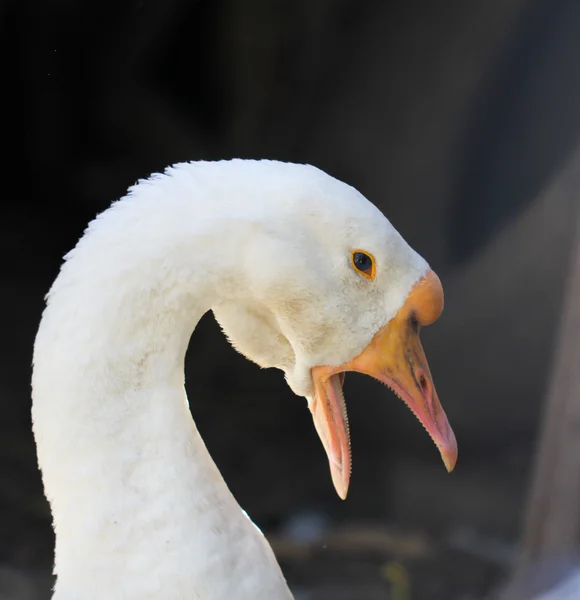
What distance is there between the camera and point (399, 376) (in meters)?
1.55

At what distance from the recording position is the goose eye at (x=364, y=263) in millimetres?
1422

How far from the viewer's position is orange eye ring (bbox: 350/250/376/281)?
142 centimetres

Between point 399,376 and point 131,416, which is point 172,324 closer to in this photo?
point 131,416

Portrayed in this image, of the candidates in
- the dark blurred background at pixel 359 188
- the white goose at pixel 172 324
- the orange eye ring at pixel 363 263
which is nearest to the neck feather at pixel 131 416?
the white goose at pixel 172 324

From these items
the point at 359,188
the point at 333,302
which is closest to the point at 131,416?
the point at 333,302

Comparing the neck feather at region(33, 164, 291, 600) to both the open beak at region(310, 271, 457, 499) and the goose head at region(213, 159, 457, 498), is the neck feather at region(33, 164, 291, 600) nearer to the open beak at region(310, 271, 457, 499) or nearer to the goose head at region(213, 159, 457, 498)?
the goose head at region(213, 159, 457, 498)

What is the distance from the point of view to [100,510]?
1400 millimetres

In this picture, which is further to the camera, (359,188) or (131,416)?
(359,188)

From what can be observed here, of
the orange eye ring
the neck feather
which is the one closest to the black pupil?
the orange eye ring

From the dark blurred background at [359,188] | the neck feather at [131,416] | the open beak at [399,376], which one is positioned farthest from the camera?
the dark blurred background at [359,188]

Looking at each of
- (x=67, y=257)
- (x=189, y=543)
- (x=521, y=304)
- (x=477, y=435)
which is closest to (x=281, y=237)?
(x=67, y=257)

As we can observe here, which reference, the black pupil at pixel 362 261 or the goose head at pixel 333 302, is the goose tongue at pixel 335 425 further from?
the black pupil at pixel 362 261

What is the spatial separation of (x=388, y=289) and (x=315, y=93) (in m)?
2.40

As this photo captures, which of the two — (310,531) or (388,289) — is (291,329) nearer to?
(388,289)
